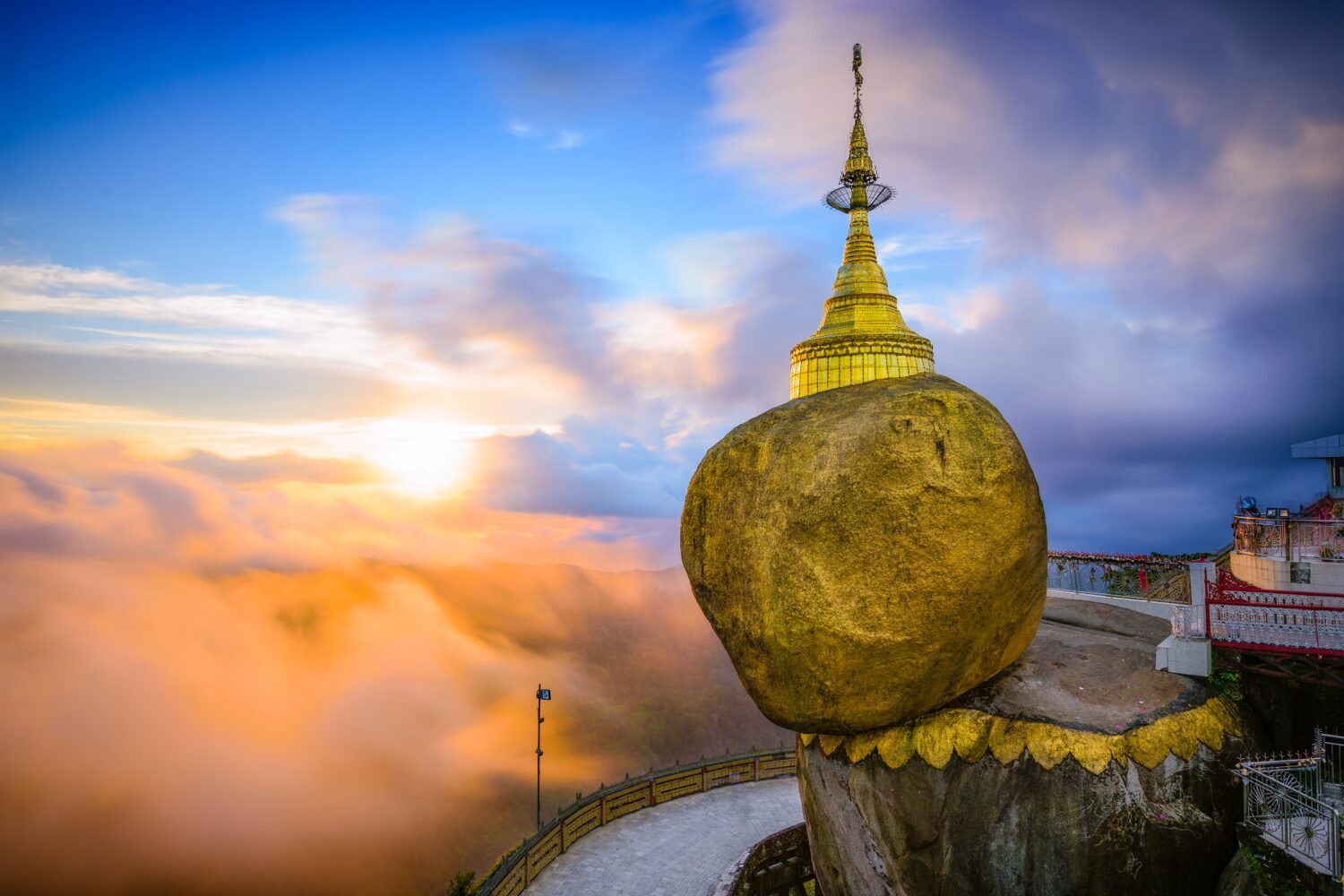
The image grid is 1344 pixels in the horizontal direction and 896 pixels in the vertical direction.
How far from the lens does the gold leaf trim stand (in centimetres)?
1258

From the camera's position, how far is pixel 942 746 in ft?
43.5

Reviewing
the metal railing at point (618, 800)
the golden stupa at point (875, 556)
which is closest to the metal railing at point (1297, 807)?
the golden stupa at point (875, 556)

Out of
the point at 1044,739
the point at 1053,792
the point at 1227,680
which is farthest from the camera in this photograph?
the point at 1227,680

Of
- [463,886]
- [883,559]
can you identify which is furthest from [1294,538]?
[463,886]

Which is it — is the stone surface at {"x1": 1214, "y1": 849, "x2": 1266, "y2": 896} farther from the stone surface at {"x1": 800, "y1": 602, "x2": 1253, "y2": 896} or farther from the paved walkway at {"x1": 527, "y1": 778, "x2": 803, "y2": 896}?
the paved walkway at {"x1": 527, "y1": 778, "x2": 803, "y2": 896}

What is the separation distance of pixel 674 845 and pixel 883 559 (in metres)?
15.5

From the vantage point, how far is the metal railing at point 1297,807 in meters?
10.8

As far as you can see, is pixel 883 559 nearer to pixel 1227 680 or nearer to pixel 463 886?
pixel 1227 680

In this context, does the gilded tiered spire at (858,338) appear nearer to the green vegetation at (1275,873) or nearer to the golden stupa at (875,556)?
the golden stupa at (875,556)

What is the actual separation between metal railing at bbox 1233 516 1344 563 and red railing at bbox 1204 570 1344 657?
362 cm

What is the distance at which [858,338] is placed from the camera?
65.2ft

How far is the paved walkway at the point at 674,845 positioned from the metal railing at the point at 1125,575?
1191 centimetres

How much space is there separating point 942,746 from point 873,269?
41.6 feet

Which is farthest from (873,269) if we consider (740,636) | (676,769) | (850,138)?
(676,769)
